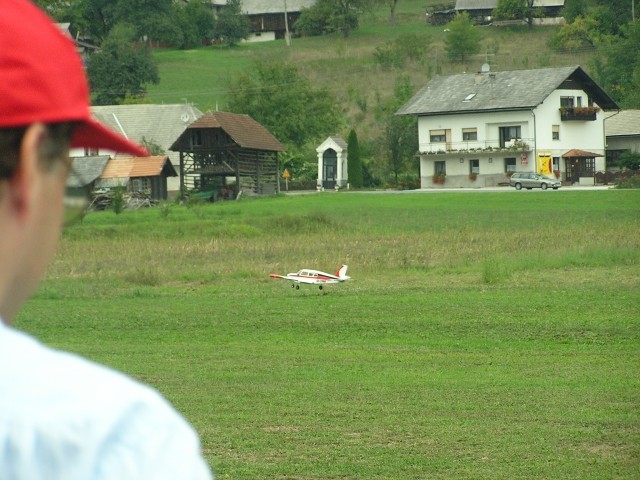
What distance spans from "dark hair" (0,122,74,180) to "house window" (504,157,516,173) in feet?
267

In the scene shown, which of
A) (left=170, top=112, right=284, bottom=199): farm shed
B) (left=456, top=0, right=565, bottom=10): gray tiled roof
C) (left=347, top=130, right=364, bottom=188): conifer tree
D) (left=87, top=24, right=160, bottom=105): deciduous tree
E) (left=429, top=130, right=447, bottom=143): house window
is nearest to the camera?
(left=170, top=112, right=284, bottom=199): farm shed

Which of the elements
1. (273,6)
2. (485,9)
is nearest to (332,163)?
(485,9)

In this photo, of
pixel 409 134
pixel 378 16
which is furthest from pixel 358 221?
pixel 378 16

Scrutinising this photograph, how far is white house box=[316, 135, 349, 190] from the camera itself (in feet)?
271

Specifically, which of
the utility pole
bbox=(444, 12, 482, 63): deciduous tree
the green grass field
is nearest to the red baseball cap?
the green grass field

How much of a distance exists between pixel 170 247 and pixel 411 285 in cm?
1268

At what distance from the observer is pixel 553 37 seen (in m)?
115

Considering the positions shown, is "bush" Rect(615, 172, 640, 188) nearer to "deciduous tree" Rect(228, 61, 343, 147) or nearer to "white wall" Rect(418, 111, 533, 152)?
"white wall" Rect(418, 111, 533, 152)

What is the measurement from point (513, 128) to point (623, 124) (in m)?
10.0

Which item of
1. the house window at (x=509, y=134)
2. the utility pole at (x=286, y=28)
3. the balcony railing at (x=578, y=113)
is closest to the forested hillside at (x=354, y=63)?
the utility pole at (x=286, y=28)

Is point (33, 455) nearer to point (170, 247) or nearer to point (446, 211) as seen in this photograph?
point (170, 247)

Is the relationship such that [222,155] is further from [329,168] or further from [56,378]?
[56,378]

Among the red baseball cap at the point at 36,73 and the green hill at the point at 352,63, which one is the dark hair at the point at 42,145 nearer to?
the red baseball cap at the point at 36,73

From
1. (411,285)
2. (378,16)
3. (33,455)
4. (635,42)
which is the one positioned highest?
(378,16)
